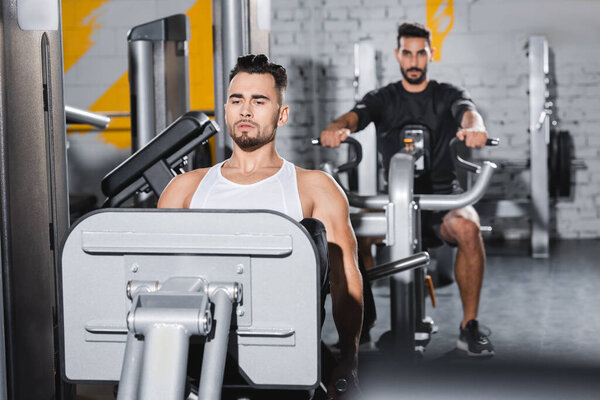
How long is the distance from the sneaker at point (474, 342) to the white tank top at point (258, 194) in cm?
173

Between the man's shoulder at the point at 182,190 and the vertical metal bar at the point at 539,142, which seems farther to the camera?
the vertical metal bar at the point at 539,142

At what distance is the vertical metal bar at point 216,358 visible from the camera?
3.07 feet

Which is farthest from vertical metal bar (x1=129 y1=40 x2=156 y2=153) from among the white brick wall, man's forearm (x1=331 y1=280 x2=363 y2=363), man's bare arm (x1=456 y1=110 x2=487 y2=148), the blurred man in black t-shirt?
the white brick wall

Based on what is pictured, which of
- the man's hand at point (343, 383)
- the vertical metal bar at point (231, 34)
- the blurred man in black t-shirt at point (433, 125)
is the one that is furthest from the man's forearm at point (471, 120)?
the man's hand at point (343, 383)

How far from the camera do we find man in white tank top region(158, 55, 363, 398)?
1.48m

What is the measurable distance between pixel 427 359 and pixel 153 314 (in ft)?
7.29

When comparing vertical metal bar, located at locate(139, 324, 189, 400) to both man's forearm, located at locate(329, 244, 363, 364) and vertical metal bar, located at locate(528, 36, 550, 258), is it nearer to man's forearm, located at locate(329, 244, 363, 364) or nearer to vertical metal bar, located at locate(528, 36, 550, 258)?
man's forearm, located at locate(329, 244, 363, 364)

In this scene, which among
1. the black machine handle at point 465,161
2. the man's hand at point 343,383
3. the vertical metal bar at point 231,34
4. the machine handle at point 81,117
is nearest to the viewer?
the man's hand at point 343,383

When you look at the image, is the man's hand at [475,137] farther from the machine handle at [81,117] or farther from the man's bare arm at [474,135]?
the machine handle at [81,117]

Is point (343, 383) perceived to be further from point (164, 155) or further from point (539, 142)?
point (539, 142)

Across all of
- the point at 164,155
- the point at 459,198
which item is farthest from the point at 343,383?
the point at 459,198

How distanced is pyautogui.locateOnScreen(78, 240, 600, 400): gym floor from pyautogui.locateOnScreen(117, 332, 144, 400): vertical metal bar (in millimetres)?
1697

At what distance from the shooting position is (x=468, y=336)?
3113 millimetres

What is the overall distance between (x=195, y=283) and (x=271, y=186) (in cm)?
59
